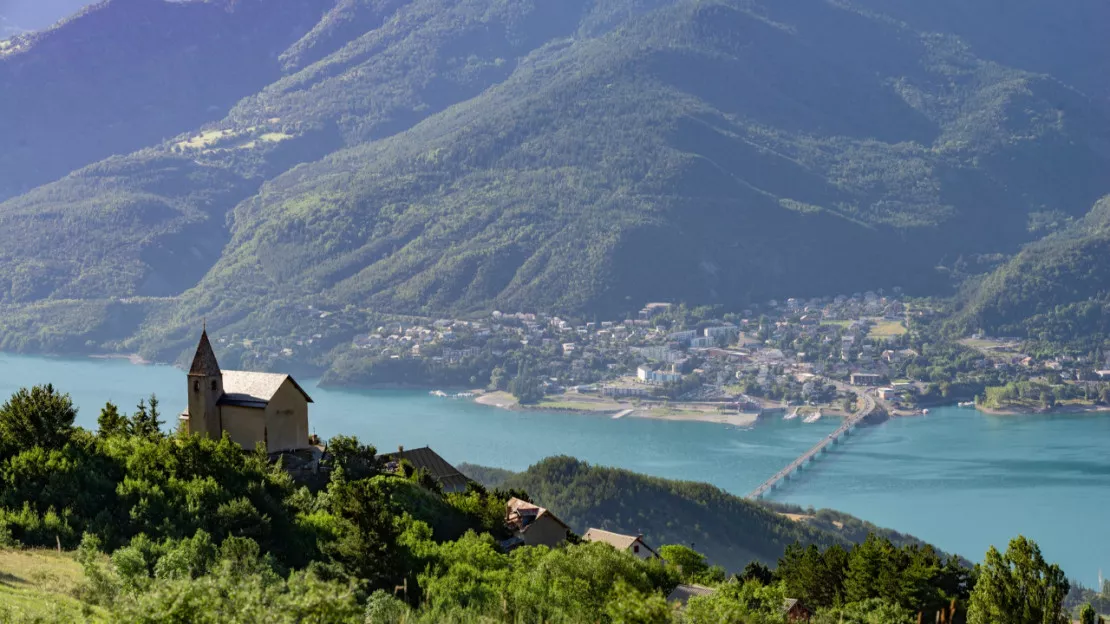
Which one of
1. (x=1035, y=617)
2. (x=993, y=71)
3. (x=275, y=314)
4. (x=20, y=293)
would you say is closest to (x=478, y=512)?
(x=1035, y=617)

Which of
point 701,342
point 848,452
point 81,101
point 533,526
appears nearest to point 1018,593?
point 533,526

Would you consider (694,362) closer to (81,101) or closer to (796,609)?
(796,609)

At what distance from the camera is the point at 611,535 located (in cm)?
2733

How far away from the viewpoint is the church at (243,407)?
20609mm

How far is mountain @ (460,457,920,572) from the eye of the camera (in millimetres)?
43688

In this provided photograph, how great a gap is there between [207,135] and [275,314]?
66.5 metres

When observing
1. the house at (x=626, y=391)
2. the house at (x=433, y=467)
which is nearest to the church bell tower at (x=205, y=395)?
the house at (x=433, y=467)

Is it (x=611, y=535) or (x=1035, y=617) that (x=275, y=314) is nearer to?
(x=611, y=535)

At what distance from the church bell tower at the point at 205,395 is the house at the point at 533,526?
5.09 meters

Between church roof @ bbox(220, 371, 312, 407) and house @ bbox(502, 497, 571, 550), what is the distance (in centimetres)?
418

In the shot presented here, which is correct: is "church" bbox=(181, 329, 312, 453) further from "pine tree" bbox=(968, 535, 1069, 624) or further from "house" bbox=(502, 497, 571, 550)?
"pine tree" bbox=(968, 535, 1069, 624)

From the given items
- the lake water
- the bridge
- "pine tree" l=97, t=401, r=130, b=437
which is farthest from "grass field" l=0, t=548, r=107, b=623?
the bridge

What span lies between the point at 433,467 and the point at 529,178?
113732 mm

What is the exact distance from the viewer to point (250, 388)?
69.2 ft
